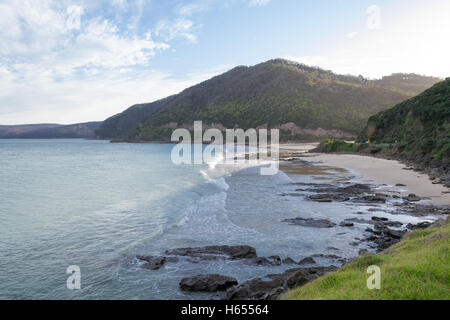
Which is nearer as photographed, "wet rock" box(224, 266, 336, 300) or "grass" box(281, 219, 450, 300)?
"grass" box(281, 219, 450, 300)

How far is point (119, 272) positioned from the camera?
1002 centimetres

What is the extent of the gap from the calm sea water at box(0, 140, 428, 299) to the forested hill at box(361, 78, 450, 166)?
65.2 feet

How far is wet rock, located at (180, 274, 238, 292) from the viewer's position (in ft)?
28.0

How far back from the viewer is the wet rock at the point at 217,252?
1099cm

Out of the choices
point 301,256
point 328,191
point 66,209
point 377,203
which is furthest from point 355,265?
point 66,209

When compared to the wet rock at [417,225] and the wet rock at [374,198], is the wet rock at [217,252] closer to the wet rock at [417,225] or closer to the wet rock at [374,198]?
the wet rock at [417,225]

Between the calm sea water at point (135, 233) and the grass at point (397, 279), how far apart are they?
10.7 feet

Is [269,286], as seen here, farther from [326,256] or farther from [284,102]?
[284,102]

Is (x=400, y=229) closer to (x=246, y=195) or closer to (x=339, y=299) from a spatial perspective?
(x=339, y=299)

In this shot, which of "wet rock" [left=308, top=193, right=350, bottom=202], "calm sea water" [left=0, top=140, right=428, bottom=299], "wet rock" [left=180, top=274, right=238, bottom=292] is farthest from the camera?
"wet rock" [left=308, top=193, right=350, bottom=202]

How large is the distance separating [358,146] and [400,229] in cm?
4613

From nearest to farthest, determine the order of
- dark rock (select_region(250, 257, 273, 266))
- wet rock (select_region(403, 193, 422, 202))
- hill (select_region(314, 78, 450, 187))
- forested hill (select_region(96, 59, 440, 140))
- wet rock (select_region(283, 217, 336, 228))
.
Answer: dark rock (select_region(250, 257, 273, 266)), wet rock (select_region(283, 217, 336, 228)), wet rock (select_region(403, 193, 422, 202)), hill (select_region(314, 78, 450, 187)), forested hill (select_region(96, 59, 440, 140))

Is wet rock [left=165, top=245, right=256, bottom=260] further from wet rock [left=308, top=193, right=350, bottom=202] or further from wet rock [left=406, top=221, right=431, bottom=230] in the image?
wet rock [left=308, top=193, right=350, bottom=202]

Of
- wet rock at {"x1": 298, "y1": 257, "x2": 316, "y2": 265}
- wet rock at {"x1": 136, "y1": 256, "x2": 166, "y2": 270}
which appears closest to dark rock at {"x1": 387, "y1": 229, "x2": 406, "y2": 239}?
wet rock at {"x1": 298, "y1": 257, "x2": 316, "y2": 265}
